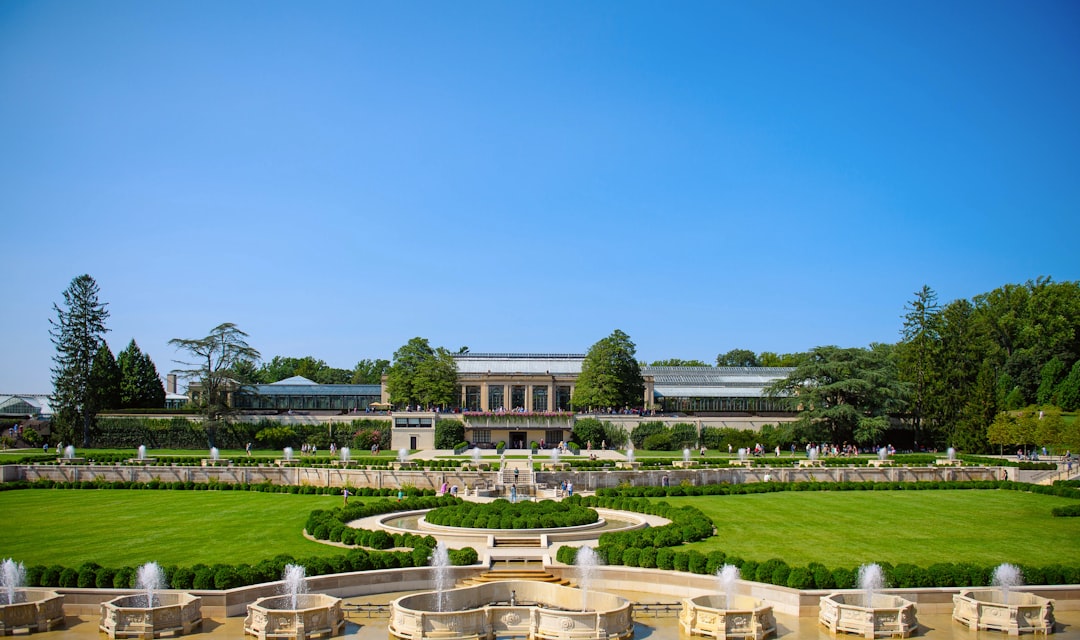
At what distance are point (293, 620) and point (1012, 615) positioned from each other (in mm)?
17601

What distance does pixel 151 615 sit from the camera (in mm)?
20922

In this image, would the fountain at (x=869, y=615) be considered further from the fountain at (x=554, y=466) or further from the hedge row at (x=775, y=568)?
the fountain at (x=554, y=466)

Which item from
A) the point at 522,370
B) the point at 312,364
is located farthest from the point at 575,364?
the point at 312,364

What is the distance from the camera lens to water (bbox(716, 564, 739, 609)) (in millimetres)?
23075

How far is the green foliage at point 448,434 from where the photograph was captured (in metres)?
79.1

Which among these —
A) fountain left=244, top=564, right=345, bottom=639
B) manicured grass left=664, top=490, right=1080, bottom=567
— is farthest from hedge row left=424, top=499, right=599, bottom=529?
fountain left=244, top=564, right=345, bottom=639

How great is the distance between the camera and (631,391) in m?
86.4

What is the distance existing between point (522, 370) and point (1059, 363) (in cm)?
5449

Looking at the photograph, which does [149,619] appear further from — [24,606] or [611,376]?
[611,376]

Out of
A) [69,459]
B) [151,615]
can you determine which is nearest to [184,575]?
[151,615]

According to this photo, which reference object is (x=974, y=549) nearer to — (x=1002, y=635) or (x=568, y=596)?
(x=1002, y=635)

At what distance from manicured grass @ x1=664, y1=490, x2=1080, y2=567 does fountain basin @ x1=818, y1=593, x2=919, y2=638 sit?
250 inches

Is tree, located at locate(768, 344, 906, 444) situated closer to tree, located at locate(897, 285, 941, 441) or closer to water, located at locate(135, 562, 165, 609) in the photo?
tree, located at locate(897, 285, 941, 441)

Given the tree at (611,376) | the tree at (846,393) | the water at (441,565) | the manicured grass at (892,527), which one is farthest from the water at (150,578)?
the tree at (611,376)
